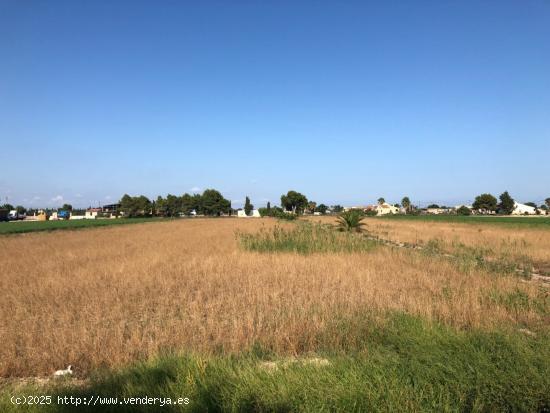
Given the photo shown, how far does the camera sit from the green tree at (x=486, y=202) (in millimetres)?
123438

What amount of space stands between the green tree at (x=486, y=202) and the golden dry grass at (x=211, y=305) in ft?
430

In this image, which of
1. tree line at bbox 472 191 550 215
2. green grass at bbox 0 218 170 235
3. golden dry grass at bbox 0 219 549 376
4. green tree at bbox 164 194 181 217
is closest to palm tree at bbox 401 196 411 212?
tree line at bbox 472 191 550 215

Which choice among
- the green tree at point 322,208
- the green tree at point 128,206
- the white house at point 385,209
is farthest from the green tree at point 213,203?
the white house at point 385,209

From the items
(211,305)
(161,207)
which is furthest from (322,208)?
(211,305)

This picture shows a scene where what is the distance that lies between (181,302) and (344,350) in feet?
12.5

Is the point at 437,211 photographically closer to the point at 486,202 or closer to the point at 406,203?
the point at 406,203

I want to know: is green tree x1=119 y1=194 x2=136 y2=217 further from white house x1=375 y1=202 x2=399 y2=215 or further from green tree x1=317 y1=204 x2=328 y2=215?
white house x1=375 y1=202 x2=399 y2=215

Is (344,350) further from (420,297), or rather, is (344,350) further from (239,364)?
(420,297)

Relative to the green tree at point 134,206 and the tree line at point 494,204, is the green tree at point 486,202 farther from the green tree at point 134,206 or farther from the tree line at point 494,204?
the green tree at point 134,206

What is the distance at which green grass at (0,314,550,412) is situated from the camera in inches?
126

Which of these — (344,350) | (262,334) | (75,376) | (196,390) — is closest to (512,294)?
(344,350)

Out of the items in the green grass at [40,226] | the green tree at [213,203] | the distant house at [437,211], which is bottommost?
the green grass at [40,226]

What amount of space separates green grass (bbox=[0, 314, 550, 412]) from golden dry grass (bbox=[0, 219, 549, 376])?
629 mm

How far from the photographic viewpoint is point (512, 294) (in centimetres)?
670
